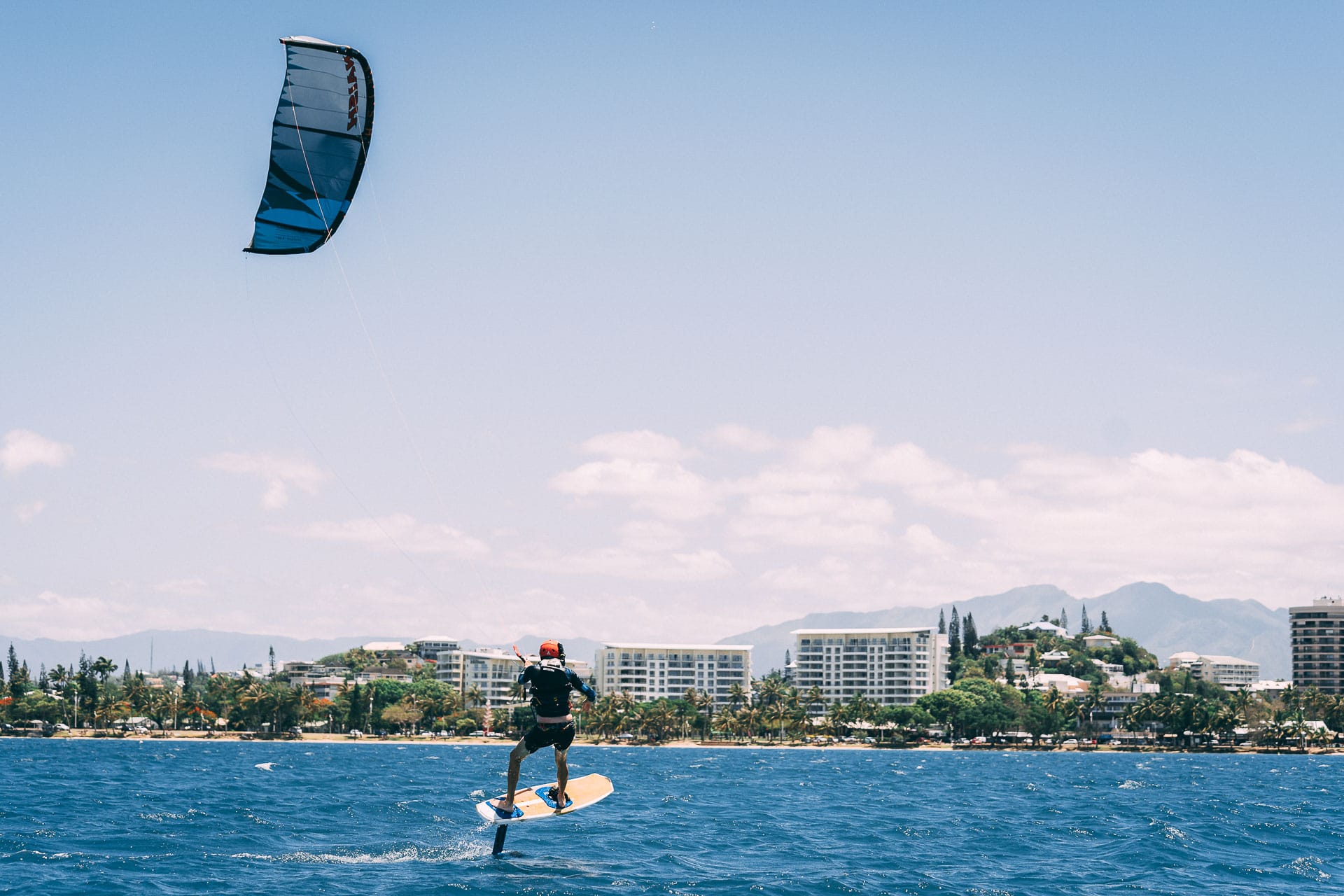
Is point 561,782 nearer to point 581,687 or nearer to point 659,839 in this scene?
point 581,687

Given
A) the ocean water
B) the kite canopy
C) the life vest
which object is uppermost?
the kite canopy

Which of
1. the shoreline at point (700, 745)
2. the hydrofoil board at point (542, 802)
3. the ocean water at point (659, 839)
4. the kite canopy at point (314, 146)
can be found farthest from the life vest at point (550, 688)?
the shoreline at point (700, 745)

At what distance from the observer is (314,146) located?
2323 cm

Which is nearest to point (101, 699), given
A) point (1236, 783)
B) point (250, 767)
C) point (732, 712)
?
point (732, 712)

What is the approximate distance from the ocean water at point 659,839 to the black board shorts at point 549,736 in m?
2.30

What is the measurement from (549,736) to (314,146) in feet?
38.2

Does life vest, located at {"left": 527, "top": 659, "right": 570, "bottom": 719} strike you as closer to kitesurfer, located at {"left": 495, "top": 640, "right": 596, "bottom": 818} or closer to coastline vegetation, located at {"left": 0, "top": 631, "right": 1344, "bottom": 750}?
kitesurfer, located at {"left": 495, "top": 640, "right": 596, "bottom": 818}

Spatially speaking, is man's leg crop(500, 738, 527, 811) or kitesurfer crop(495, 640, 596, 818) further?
man's leg crop(500, 738, 527, 811)

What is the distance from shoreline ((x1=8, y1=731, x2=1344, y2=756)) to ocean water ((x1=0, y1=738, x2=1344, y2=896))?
108 m

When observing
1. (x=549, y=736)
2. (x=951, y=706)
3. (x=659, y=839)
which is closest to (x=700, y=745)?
(x=951, y=706)

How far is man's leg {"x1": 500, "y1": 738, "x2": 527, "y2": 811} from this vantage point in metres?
21.1

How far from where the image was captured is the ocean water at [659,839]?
72.9ft

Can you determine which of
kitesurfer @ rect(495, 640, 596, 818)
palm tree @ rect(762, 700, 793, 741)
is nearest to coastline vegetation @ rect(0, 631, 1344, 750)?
palm tree @ rect(762, 700, 793, 741)

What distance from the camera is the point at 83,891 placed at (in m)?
20.1
